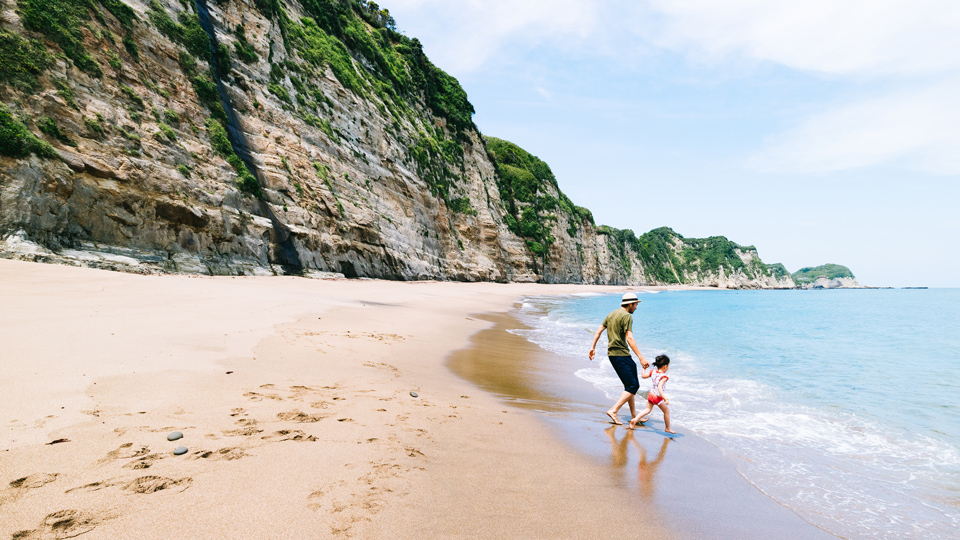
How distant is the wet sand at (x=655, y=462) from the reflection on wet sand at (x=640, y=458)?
Answer: 0.01 meters

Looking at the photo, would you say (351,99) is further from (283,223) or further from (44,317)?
(44,317)

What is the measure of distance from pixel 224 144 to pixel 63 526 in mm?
19614

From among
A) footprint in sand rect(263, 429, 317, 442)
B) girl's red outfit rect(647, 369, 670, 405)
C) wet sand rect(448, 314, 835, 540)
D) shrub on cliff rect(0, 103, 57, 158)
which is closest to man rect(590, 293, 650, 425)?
girl's red outfit rect(647, 369, 670, 405)

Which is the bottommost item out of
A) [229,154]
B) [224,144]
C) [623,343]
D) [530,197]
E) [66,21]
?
[623,343]

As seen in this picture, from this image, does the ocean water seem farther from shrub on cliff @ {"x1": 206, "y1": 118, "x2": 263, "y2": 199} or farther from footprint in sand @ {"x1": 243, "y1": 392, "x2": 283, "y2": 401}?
shrub on cliff @ {"x1": 206, "y1": 118, "x2": 263, "y2": 199}

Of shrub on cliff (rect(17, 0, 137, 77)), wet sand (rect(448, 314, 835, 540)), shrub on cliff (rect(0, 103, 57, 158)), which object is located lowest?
wet sand (rect(448, 314, 835, 540))

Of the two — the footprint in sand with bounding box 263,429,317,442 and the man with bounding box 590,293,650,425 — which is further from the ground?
the man with bounding box 590,293,650,425

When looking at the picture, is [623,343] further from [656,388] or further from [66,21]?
[66,21]

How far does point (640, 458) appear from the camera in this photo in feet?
14.4

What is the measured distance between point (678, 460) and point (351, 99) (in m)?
31.7

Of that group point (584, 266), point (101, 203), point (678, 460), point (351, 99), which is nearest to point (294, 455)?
point (678, 460)

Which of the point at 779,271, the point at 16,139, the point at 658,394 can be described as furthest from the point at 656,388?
the point at 779,271

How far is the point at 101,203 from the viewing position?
1245 centimetres

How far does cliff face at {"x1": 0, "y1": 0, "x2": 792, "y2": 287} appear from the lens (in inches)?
466
